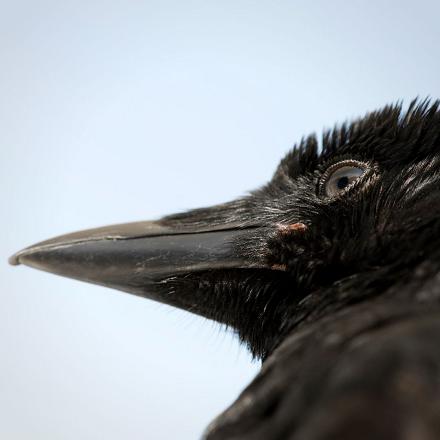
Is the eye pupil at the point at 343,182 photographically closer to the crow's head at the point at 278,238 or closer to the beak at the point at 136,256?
the crow's head at the point at 278,238

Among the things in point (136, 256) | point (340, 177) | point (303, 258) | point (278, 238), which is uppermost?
point (136, 256)

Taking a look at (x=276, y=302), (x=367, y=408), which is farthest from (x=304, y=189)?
(x=367, y=408)

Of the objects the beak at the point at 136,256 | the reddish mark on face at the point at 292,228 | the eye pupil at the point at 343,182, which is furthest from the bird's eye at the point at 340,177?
the beak at the point at 136,256

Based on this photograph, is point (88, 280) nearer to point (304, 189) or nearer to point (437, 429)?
point (304, 189)

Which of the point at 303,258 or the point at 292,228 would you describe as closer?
the point at 303,258

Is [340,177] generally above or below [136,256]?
below

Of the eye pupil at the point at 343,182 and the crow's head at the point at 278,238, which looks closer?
the crow's head at the point at 278,238

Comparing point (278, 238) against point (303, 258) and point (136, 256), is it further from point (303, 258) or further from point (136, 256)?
point (136, 256)

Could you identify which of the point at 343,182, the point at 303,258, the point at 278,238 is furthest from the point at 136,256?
the point at 343,182
